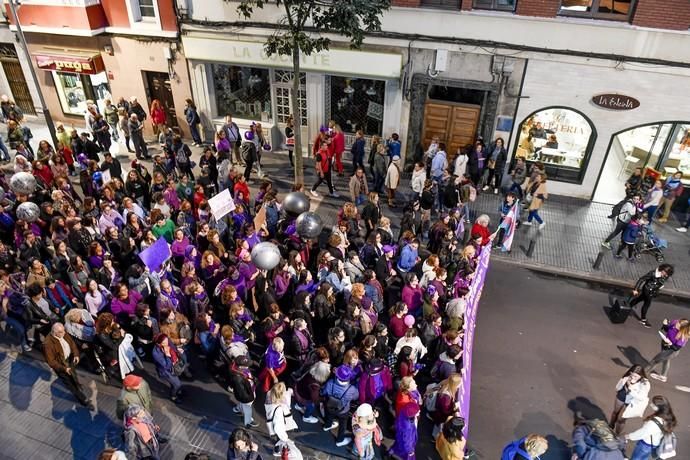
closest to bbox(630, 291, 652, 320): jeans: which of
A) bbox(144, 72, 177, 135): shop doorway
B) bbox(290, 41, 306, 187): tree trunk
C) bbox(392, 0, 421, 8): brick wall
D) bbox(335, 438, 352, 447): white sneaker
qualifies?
bbox(335, 438, 352, 447): white sneaker

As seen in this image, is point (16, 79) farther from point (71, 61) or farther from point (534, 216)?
point (534, 216)

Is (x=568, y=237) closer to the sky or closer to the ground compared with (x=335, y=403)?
closer to the ground

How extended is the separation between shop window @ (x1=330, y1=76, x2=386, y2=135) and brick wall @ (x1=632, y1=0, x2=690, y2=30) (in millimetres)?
6902

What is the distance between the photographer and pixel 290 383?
8695 millimetres

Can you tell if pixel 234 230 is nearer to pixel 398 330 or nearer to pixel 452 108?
pixel 398 330

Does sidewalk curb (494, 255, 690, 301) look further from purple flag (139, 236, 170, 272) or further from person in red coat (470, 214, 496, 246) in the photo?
purple flag (139, 236, 170, 272)

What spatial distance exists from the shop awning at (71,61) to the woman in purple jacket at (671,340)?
18.4 metres

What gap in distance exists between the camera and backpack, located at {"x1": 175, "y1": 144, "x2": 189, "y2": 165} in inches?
554

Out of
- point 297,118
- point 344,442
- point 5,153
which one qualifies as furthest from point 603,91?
point 5,153

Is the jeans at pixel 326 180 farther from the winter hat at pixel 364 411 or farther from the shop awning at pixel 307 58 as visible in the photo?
the winter hat at pixel 364 411

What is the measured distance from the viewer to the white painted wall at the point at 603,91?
511 inches

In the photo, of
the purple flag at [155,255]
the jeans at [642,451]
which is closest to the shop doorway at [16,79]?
the purple flag at [155,255]

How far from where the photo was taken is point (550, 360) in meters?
9.77

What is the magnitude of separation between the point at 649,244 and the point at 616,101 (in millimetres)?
3860
